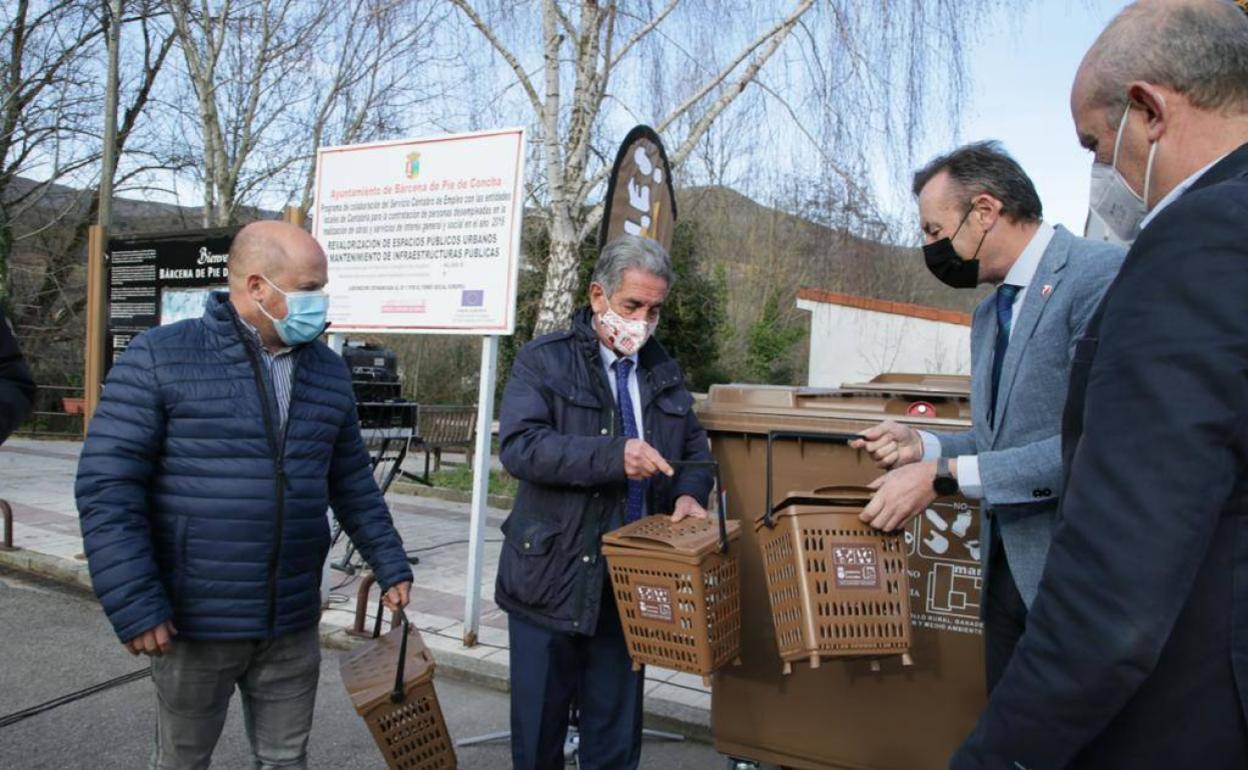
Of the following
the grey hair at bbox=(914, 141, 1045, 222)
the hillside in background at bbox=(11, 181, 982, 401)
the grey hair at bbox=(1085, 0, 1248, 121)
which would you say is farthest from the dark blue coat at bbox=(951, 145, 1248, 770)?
the hillside in background at bbox=(11, 181, 982, 401)

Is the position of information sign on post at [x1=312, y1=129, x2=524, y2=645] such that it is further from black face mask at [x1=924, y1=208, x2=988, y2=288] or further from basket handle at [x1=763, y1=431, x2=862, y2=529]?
black face mask at [x1=924, y1=208, x2=988, y2=288]

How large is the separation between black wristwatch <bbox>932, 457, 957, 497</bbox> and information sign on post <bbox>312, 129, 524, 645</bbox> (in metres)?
2.98

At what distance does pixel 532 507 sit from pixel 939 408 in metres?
1.55

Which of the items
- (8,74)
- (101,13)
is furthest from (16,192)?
(101,13)

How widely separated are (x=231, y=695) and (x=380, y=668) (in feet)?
1.40

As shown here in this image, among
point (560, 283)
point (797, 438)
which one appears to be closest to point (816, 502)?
point (797, 438)

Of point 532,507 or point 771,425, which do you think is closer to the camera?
point 532,507

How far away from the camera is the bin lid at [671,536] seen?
2340mm

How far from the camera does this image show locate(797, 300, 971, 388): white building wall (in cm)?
1634

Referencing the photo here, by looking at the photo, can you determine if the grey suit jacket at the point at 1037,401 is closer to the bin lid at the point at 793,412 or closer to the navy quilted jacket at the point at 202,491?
the bin lid at the point at 793,412

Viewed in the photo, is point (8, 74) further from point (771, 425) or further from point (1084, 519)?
point (1084, 519)

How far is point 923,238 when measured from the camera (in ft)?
8.37

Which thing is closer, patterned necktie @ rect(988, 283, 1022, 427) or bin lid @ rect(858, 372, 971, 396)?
patterned necktie @ rect(988, 283, 1022, 427)

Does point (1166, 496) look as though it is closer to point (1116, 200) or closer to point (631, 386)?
point (1116, 200)
